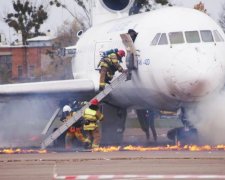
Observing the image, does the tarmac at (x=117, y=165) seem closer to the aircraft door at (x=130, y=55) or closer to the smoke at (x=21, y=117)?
the aircraft door at (x=130, y=55)

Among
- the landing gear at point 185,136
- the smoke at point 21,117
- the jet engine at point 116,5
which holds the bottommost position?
the smoke at point 21,117

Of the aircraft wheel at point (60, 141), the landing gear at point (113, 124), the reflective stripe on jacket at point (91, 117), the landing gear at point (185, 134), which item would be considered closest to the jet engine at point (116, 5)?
the landing gear at point (113, 124)

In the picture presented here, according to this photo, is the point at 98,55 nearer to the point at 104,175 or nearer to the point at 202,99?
the point at 202,99

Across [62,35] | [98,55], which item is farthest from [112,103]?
[62,35]

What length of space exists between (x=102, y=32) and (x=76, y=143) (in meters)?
4.27

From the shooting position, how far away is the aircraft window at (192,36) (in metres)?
28.0

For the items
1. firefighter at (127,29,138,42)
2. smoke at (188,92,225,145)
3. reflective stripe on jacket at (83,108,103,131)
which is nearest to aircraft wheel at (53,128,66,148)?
reflective stripe on jacket at (83,108,103,131)

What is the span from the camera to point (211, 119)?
29.0 meters

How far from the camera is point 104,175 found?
1925 centimetres

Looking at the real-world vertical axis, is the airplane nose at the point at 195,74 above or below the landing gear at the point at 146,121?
above

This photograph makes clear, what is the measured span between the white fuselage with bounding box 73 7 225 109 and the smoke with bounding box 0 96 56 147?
24.7 ft

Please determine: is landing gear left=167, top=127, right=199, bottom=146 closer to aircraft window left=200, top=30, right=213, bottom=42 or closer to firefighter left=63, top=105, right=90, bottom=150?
aircraft window left=200, top=30, right=213, bottom=42

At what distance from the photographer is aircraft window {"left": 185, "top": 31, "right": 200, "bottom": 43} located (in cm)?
2795

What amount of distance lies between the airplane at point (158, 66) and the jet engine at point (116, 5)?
3553 mm
